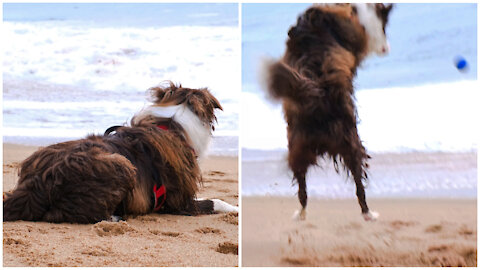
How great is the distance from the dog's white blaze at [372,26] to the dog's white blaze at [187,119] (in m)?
2.70

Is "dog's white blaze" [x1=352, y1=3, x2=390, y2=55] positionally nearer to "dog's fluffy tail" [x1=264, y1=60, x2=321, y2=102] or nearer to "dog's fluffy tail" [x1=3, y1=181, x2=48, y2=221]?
"dog's fluffy tail" [x1=264, y1=60, x2=321, y2=102]

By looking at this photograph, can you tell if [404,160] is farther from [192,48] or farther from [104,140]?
[192,48]

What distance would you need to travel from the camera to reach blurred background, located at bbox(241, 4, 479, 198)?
10.9ft

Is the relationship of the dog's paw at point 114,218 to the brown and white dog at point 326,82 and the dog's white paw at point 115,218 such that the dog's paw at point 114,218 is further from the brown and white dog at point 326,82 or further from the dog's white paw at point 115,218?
the brown and white dog at point 326,82

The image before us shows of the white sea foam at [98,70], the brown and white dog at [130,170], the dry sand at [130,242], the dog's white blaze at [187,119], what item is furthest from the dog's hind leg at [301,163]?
Result: the white sea foam at [98,70]

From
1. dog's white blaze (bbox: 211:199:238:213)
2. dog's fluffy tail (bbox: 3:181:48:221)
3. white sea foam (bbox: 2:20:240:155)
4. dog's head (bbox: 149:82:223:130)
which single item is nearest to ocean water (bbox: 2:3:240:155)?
white sea foam (bbox: 2:20:240:155)

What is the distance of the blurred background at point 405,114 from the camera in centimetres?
334

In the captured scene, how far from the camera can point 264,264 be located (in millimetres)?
3385

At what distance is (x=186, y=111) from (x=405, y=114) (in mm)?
2676

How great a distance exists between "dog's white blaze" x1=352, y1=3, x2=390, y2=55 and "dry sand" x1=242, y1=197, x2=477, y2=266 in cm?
82

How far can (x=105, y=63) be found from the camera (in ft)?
33.9

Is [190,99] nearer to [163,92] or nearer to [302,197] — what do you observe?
[163,92]

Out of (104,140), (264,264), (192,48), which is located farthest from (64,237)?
(192,48)

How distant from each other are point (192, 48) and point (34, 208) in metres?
5.55
